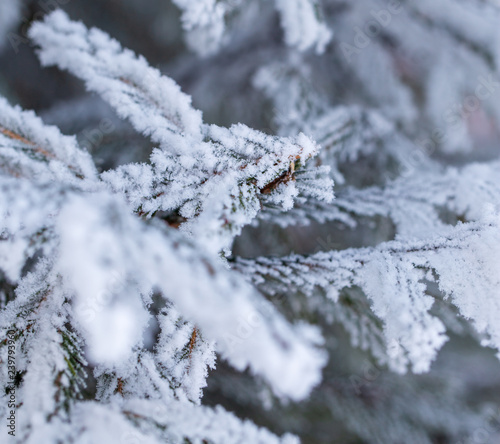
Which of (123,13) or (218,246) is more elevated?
(123,13)

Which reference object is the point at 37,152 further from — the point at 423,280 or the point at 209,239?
the point at 423,280

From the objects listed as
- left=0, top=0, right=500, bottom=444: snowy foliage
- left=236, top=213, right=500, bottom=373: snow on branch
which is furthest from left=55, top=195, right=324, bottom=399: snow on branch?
left=236, top=213, right=500, bottom=373: snow on branch

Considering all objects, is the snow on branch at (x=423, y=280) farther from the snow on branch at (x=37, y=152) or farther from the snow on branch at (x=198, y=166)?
the snow on branch at (x=37, y=152)

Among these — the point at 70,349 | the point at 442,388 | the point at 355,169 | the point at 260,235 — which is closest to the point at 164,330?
the point at 70,349

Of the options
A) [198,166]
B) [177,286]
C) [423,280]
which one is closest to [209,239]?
[177,286]

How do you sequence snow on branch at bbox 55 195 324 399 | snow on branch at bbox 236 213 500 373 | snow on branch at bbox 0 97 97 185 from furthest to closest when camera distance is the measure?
snow on branch at bbox 0 97 97 185, snow on branch at bbox 236 213 500 373, snow on branch at bbox 55 195 324 399

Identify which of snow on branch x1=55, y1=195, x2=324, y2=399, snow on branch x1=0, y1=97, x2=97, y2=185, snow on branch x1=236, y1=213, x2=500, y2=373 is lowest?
snow on branch x1=55, y1=195, x2=324, y2=399

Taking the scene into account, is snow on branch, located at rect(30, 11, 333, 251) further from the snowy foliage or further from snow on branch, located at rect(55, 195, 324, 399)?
snow on branch, located at rect(55, 195, 324, 399)

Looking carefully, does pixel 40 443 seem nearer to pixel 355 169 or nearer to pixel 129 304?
pixel 129 304
